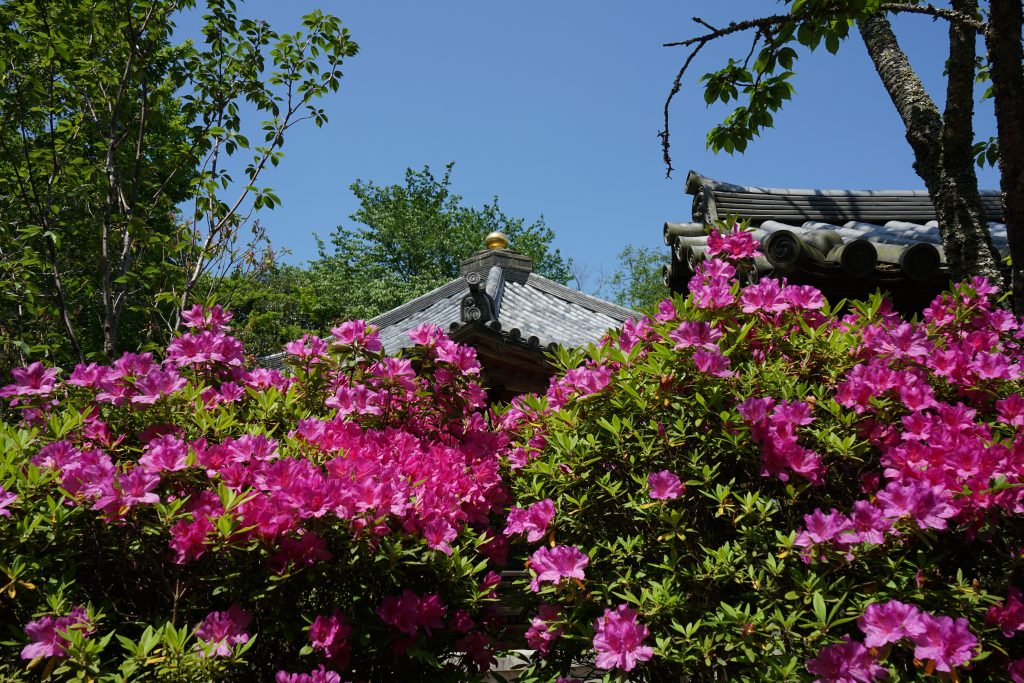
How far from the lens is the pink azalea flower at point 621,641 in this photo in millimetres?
2195

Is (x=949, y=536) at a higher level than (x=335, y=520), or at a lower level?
higher

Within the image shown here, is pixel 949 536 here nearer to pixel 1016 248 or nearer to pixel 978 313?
pixel 978 313

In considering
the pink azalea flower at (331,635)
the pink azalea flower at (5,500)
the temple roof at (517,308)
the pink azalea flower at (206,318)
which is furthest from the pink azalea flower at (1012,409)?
the temple roof at (517,308)

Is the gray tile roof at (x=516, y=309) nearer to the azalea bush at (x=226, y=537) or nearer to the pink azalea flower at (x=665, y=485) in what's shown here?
the azalea bush at (x=226, y=537)

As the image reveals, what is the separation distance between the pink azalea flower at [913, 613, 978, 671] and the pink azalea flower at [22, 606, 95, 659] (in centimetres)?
211

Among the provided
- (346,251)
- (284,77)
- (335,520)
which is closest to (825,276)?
(335,520)

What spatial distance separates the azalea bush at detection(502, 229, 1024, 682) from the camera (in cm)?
211

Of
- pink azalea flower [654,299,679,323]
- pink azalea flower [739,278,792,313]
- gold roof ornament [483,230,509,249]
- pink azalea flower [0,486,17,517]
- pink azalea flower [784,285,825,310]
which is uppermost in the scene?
gold roof ornament [483,230,509,249]

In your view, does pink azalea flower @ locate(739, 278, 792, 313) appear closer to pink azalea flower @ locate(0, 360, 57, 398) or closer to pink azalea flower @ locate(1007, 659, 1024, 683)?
pink azalea flower @ locate(1007, 659, 1024, 683)

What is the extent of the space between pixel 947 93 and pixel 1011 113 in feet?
1.74

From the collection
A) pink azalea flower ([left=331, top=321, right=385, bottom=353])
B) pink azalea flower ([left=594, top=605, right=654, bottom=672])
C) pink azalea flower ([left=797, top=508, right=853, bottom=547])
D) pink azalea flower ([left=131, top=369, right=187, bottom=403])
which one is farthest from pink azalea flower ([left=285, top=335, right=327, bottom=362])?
pink azalea flower ([left=797, top=508, right=853, bottom=547])

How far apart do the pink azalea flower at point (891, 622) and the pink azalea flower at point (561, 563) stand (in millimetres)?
782

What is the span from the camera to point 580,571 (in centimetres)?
236

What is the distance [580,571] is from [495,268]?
9.45 meters
